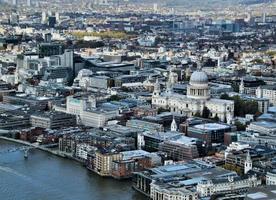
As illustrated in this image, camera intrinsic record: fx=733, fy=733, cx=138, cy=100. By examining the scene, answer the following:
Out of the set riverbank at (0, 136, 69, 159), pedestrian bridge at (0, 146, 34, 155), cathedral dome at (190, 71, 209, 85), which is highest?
cathedral dome at (190, 71, 209, 85)

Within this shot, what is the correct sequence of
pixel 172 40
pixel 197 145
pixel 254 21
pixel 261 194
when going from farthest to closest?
pixel 254 21 < pixel 172 40 < pixel 197 145 < pixel 261 194

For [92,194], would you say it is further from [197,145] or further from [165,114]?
[165,114]

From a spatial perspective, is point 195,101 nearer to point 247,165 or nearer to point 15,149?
point 15,149

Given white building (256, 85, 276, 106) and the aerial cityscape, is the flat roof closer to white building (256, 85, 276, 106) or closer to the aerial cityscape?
the aerial cityscape

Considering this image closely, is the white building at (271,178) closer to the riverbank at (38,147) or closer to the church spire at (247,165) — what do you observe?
the church spire at (247,165)

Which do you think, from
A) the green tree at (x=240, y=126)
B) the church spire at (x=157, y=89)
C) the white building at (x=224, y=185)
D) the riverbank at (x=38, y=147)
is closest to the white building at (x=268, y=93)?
the church spire at (x=157, y=89)

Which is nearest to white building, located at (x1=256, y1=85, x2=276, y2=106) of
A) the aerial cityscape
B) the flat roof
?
the aerial cityscape

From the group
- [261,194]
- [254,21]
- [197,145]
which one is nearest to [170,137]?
[197,145]
